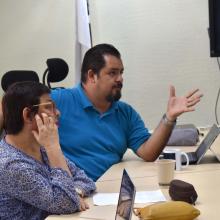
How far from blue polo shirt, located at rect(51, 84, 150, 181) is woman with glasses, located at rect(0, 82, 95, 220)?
0.60 m

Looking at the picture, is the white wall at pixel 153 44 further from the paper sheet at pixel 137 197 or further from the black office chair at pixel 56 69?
the paper sheet at pixel 137 197

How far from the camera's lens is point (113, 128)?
244 cm

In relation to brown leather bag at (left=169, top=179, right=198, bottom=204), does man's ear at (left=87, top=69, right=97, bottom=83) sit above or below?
above

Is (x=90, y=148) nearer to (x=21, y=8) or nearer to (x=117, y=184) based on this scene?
(x=117, y=184)

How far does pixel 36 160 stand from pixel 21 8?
2989 millimetres

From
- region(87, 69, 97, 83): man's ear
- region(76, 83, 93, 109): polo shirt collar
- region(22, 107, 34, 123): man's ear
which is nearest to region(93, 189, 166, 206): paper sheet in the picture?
region(22, 107, 34, 123): man's ear

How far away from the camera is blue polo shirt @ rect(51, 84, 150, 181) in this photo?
7.55ft

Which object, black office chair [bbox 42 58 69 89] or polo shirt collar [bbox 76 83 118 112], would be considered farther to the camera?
black office chair [bbox 42 58 69 89]

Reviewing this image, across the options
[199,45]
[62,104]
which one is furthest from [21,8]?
[62,104]

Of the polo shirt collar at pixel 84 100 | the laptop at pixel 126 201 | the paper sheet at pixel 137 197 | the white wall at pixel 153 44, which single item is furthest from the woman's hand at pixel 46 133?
the white wall at pixel 153 44

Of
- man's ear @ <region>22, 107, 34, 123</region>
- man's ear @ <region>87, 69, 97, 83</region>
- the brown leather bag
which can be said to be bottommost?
the brown leather bag

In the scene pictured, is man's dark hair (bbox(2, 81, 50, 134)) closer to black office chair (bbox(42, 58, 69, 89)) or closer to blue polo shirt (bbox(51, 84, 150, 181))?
blue polo shirt (bbox(51, 84, 150, 181))

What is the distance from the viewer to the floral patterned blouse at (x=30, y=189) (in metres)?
1.45

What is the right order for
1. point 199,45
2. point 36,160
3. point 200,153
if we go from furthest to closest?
point 199,45, point 200,153, point 36,160
